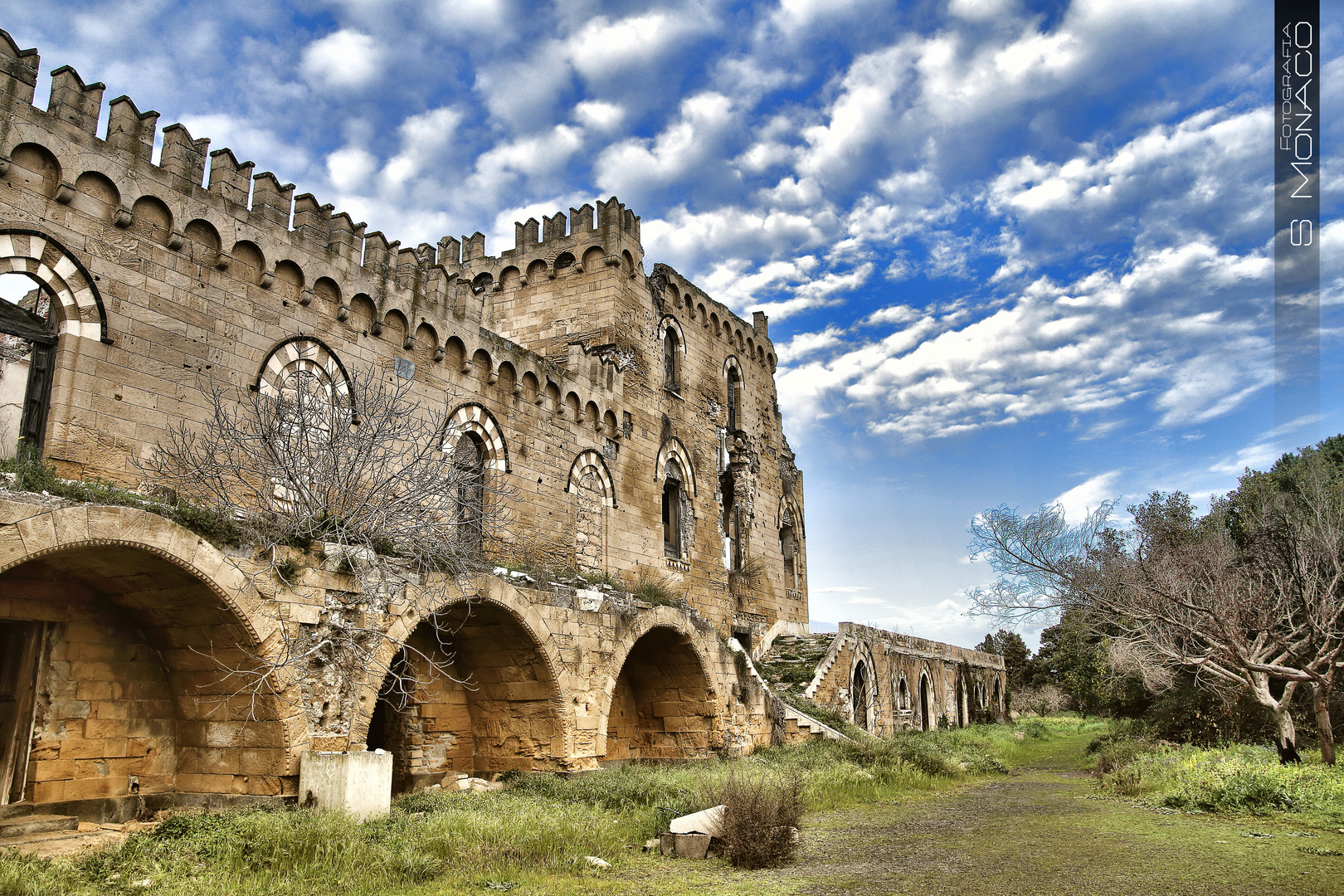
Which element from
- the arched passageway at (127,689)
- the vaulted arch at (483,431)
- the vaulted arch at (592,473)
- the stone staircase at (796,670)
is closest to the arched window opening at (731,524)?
the stone staircase at (796,670)

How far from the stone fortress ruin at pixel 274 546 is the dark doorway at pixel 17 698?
0.02 metres

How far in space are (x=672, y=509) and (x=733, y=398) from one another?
5.03 m

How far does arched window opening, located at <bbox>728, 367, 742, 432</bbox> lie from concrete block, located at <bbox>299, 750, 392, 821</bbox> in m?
16.1

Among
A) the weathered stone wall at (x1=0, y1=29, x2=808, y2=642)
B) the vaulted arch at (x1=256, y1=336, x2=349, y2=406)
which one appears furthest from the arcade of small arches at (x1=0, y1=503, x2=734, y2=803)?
the vaulted arch at (x1=256, y1=336, x2=349, y2=406)

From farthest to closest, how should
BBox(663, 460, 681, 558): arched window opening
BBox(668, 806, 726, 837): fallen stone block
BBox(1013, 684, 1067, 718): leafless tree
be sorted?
1. BBox(1013, 684, 1067, 718): leafless tree
2. BBox(663, 460, 681, 558): arched window opening
3. BBox(668, 806, 726, 837): fallen stone block

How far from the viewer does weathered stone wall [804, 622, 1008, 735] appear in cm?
2114

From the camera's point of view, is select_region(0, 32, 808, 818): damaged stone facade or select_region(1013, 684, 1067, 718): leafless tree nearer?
select_region(0, 32, 808, 818): damaged stone facade

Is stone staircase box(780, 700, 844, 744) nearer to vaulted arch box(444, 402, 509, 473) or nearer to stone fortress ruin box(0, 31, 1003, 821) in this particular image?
stone fortress ruin box(0, 31, 1003, 821)

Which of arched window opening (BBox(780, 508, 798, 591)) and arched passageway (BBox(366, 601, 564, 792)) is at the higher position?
arched window opening (BBox(780, 508, 798, 591))

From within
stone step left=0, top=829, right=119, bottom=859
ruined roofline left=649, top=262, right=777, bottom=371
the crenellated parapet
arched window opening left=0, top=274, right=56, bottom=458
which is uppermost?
ruined roofline left=649, top=262, right=777, bottom=371

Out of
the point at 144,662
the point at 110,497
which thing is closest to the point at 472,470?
the point at 144,662

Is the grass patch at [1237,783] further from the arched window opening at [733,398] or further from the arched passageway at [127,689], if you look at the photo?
the arched window opening at [733,398]

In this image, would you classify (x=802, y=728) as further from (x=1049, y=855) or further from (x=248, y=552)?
(x=248, y=552)

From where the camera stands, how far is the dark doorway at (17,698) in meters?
7.88
